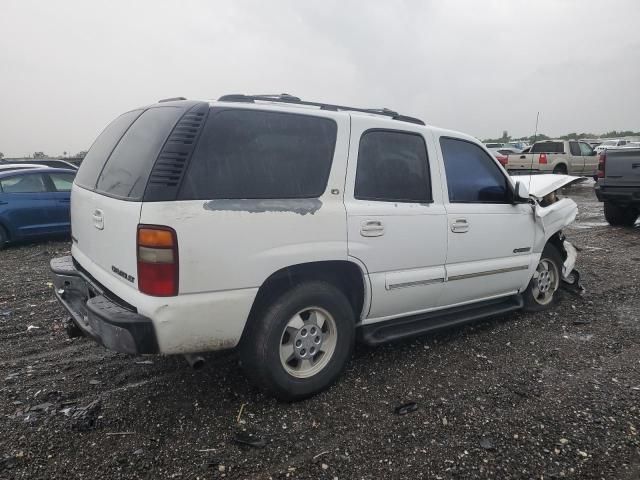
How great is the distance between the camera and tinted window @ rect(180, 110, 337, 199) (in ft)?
8.56

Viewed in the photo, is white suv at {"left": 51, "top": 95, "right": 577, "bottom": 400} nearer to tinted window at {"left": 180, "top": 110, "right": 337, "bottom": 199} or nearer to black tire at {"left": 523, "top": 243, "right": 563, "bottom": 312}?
tinted window at {"left": 180, "top": 110, "right": 337, "bottom": 199}

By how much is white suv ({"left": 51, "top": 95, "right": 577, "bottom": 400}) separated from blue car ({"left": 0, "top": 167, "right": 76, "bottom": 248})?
18.7ft

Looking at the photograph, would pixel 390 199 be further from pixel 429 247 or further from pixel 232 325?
pixel 232 325

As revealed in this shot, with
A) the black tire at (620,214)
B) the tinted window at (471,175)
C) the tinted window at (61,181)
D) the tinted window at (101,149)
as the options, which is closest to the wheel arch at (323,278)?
the tinted window at (471,175)

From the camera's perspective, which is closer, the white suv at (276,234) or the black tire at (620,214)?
the white suv at (276,234)

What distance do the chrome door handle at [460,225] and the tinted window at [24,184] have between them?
772 cm

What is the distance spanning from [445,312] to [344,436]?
156 cm

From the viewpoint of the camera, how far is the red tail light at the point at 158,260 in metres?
2.43

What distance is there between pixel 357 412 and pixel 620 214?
961cm

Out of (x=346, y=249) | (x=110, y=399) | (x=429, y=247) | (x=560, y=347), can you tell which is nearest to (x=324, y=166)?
(x=346, y=249)

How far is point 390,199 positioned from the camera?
10.9 ft

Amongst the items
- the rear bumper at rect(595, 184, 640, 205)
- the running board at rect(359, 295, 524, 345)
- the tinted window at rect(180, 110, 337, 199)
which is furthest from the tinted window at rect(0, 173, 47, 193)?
the rear bumper at rect(595, 184, 640, 205)

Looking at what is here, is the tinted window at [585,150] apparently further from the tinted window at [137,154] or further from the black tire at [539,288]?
the tinted window at [137,154]

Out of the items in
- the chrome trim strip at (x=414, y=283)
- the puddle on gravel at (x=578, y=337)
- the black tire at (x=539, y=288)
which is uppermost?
the chrome trim strip at (x=414, y=283)
